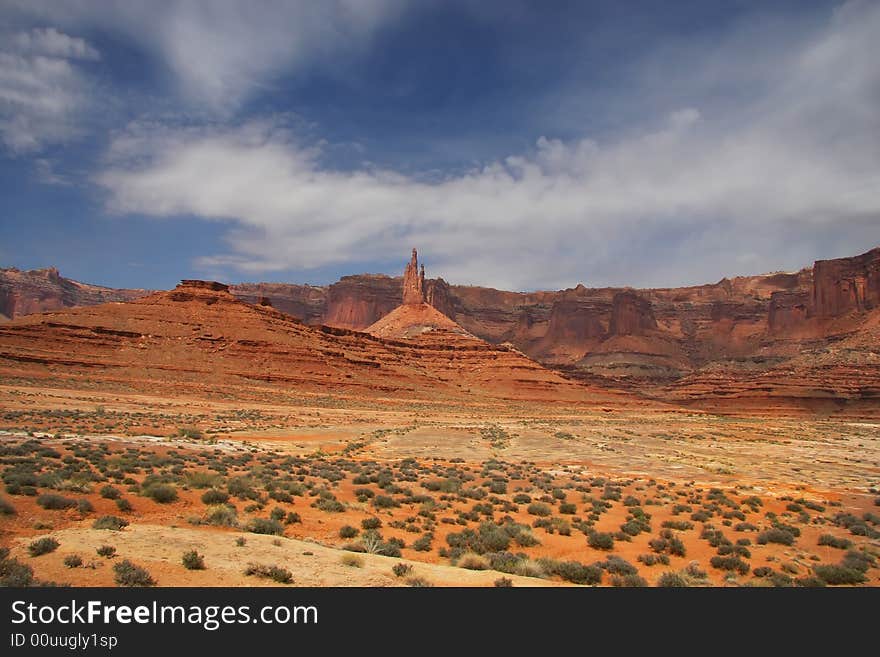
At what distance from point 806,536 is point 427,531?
29.4 ft

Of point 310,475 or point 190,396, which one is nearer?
point 310,475

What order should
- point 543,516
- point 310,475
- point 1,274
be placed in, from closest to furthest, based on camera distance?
point 543,516
point 310,475
point 1,274

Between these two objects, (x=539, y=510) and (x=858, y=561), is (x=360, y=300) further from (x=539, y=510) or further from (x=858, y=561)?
(x=858, y=561)

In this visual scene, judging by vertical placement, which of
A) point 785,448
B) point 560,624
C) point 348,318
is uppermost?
point 348,318

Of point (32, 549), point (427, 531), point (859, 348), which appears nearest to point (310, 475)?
point (427, 531)

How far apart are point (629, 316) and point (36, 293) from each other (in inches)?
6993

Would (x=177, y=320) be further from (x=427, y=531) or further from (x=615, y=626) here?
(x=615, y=626)

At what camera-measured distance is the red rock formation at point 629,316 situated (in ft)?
538

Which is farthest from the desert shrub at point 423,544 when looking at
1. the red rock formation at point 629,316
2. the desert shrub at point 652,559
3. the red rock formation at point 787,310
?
the red rock formation at point 787,310

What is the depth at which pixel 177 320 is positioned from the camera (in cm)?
7275

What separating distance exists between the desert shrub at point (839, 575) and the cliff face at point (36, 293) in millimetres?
179829

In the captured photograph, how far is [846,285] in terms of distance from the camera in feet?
430

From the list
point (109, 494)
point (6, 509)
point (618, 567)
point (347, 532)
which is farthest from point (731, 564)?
point (6, 509)

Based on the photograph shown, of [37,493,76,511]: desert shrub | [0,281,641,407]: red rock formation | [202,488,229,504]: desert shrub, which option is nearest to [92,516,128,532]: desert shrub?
[37,493,76,511]: desert shrub
